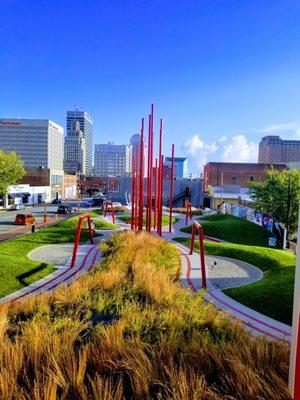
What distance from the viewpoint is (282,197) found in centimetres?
3111

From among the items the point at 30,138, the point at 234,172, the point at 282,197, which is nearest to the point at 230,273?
the point at 282,197

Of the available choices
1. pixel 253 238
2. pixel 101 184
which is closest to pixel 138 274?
pixel 253 238

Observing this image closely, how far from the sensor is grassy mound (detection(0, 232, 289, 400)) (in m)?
3.92

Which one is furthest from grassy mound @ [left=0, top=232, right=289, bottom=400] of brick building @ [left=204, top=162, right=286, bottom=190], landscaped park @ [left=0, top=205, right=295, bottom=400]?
brick building @ [left=204, top=162, right=286, bottom=190]

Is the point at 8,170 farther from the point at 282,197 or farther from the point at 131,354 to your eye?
the point at 131,354

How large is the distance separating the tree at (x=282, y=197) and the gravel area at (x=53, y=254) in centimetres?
1828

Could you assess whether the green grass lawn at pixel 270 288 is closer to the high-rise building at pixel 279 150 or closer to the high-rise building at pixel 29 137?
the high-rise building at pixel 279 150

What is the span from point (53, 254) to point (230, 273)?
8982 millimetres

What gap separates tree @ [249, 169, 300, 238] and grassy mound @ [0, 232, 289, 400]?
82.9 feet

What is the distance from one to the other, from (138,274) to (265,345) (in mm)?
4927

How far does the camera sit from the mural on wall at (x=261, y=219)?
82.9ft

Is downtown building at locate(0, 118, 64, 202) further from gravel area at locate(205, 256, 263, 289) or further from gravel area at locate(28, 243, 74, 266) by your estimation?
gravel area at locate(205, 256, 263, 289)

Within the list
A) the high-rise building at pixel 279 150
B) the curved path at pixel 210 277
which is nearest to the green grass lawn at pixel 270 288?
the curved path at pixel 210 277

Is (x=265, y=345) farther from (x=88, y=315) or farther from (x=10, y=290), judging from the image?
Answer: (x=10, y=290)
